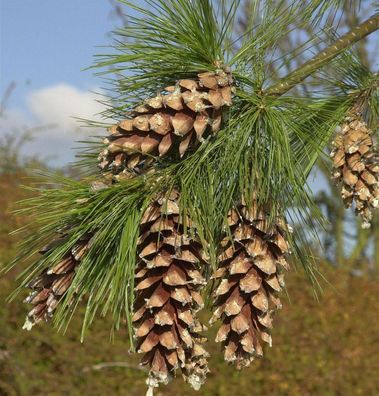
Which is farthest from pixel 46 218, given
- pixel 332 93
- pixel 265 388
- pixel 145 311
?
pixel 265 388

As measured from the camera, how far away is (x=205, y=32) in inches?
48.1

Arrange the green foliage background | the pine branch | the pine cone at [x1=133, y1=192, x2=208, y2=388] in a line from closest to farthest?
the pine cone at [x1=133, y1=192, x2=208, y2=388]
the pine branch
the green foliage background

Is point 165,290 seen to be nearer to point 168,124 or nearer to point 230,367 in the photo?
point 168,124

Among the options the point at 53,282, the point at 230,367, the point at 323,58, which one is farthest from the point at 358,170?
the point at 230,367

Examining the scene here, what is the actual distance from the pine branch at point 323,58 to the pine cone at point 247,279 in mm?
232

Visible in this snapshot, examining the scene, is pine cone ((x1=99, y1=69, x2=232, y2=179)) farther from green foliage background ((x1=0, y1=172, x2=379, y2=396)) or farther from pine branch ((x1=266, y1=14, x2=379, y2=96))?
green foliage background ((x1=0, y1=172, x2=379, y2=396))

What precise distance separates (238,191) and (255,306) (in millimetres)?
192

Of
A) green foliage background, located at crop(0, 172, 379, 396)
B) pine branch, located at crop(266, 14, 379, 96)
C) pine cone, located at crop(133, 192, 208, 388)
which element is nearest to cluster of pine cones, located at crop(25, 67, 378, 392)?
pine cone, located at crop(133, 192, 208, 388)

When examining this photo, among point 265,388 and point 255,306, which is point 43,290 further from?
point 265,388

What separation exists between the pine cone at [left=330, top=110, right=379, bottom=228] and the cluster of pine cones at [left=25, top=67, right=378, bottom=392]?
0.18m

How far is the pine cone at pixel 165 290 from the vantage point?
1088 mm

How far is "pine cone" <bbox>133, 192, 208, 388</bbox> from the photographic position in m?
1.09

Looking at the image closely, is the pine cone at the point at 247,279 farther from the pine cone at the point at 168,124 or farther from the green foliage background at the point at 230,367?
the green foliage background at the point at 230,367

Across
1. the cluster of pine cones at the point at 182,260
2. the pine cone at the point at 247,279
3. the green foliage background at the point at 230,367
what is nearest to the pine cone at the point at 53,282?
the cluster of pine cones at the point at 182,260
